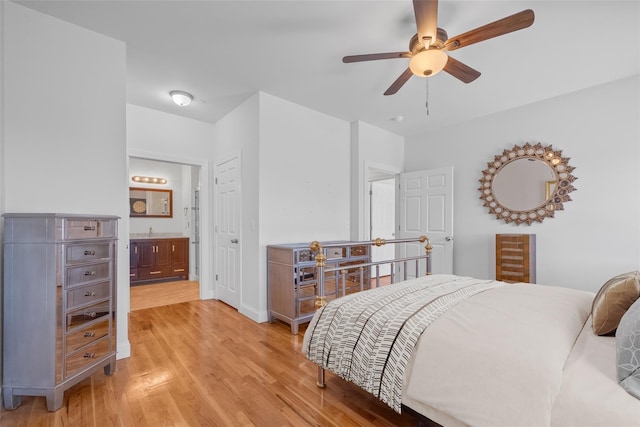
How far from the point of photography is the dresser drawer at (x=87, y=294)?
5.86 feet

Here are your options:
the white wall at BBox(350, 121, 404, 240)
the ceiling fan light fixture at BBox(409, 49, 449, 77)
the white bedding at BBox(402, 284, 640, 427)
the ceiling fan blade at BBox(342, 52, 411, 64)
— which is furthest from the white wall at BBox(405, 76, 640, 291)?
the ceiling fan blade at BBox(342, 52, 411, 64)

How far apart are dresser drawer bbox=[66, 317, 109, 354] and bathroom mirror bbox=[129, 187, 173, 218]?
422cm

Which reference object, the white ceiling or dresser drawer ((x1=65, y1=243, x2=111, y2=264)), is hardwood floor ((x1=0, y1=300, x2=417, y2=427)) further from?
the white ceiling

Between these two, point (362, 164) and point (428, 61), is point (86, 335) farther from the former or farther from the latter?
point (362, 164)

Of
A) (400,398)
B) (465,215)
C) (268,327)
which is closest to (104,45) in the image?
(268,327)

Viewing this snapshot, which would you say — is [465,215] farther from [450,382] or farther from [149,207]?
[149,207]

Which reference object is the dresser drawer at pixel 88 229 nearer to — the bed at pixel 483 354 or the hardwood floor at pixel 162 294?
the bed at pixel 483 354

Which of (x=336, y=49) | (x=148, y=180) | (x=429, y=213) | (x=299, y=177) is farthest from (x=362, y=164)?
(x=148, y=180)

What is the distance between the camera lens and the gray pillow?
90 centimetres

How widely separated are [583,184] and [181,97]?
4.73 metres

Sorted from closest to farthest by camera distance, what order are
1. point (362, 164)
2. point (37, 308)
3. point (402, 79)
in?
point (37, 308) → point (402, 79) → point (362, 164)

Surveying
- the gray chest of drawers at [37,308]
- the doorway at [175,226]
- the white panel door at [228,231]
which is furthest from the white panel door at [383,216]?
the gray chest of drawers at [37,308]

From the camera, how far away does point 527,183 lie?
3.71 meters

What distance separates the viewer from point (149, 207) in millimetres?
5809
